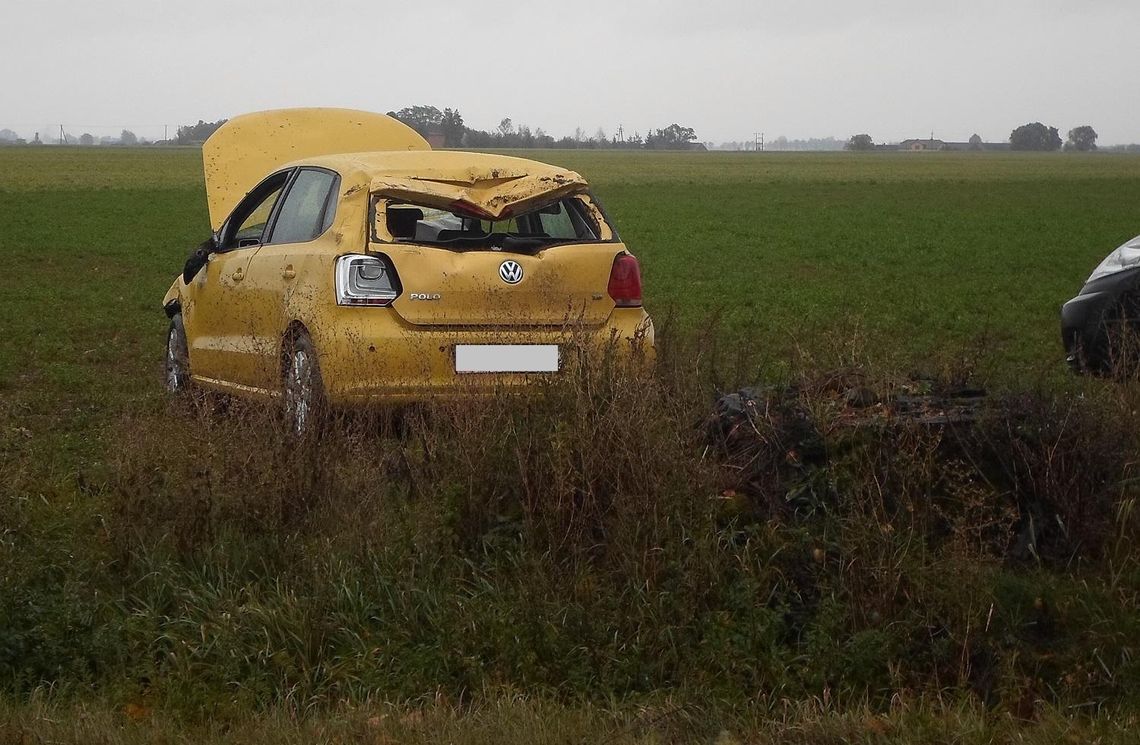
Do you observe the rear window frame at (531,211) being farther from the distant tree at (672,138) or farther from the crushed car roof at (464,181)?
the distant tree at (672,138)

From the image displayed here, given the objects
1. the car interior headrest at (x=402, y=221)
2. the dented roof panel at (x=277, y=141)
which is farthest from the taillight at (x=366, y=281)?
the dented roof panel at (x=277, y=141)

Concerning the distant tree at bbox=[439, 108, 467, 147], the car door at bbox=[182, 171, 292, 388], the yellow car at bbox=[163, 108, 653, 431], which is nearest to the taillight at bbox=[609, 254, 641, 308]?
the yellow car at bbox=[163, 108, 653, 431]

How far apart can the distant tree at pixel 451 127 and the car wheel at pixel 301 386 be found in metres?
95.4

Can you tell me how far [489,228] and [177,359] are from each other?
8.73 ft

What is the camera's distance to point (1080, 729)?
13.6ft

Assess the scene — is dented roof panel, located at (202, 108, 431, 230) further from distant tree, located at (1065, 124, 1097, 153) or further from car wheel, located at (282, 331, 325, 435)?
distant tree, located at (1065, 124, 1097, 153)

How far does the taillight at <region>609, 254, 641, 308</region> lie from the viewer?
7.48 meters

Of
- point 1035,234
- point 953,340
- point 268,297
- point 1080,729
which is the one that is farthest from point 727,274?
point 1080,729

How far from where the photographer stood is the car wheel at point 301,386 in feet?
19.7

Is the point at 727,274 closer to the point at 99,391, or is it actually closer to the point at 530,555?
the point at 99,391

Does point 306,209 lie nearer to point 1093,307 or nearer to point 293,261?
point 293,261

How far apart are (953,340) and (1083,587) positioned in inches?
379

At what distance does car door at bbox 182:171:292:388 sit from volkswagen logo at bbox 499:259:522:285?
1.59m

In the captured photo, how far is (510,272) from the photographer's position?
716cm
